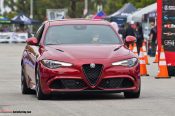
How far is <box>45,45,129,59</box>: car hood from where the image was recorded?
547 inches

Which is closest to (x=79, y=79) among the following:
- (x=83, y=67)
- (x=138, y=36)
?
(x=83, y=67)

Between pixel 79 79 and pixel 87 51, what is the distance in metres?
0.61

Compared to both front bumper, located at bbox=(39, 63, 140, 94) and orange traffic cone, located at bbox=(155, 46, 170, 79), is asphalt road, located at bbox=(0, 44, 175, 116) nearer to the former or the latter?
front bumper, located at bbox=(39, 63, 140, 94)

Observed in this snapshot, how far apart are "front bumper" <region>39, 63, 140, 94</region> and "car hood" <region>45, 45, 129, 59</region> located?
27 centimetres

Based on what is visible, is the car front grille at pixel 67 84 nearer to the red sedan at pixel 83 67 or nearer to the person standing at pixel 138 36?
the red sedan at pixel 83 67

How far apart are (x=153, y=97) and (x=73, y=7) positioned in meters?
73.1

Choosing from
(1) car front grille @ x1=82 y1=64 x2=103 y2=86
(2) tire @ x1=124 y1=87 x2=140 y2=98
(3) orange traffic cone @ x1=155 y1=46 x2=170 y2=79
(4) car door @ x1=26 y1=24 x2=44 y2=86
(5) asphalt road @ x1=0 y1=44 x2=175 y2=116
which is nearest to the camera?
(5) asphalt road @ x1=0 y1=44 x2=175 y2=116

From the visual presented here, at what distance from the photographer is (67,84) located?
546 inches

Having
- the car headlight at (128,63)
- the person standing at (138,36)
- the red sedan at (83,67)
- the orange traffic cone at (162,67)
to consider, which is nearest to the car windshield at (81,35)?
the red sedan at (83,67)

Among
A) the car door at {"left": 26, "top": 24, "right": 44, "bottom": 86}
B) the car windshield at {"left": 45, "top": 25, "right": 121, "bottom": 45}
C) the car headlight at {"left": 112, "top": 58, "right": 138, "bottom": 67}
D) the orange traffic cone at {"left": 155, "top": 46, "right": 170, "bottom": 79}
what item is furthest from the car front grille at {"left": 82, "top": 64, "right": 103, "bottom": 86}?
the orange traffic cone at {"left": 155, "top": 46, "right": 170, "bottom": 79}

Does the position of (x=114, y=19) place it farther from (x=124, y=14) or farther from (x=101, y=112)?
(x=101, y=112)

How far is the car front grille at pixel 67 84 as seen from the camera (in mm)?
13812

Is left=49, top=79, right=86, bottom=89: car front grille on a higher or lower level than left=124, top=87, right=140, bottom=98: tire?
higher

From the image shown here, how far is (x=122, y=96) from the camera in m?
15.1
